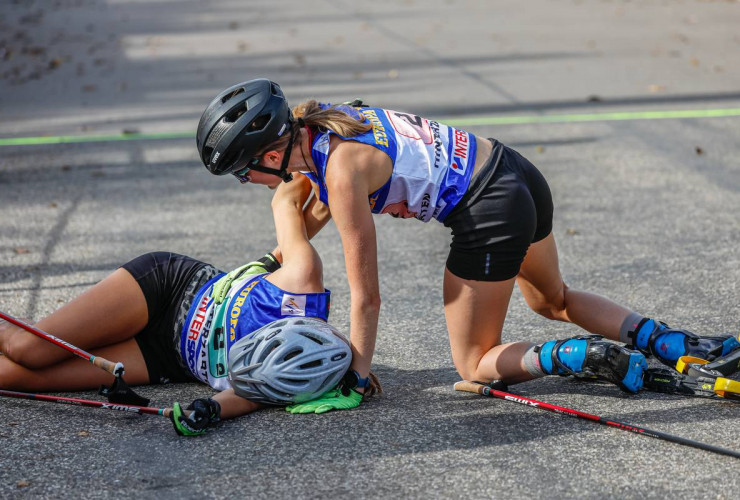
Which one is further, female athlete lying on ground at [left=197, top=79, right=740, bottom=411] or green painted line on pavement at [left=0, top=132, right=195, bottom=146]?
green painted line on pavement at [left=0, top=132, right=195, bottom=146]

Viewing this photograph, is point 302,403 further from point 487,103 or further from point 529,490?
point 487,103

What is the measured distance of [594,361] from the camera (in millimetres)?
4039

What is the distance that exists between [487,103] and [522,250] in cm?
752

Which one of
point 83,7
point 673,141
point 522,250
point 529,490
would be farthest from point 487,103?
point 83,7

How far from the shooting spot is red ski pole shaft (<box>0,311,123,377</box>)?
13.7ft

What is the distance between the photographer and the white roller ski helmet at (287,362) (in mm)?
4086

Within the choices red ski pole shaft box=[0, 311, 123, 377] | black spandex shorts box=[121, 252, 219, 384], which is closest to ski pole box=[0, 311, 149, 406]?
→ red ski pole shaft box=[0, 311, 123, 377]

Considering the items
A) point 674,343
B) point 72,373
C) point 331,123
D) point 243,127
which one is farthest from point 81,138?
point 674,343

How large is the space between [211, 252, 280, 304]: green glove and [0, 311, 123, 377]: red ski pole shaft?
21.9 inches

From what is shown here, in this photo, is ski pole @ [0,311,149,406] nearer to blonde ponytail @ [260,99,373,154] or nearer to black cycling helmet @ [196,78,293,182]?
black cycling helmet @ [196,78,293,182]

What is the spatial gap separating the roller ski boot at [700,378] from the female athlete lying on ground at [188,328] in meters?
1.46

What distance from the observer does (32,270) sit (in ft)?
21.4

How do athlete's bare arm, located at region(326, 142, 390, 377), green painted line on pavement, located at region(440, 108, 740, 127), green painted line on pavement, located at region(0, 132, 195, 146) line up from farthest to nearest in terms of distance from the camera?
green painted line on pavement, located at region(440, 108, 740, 127) < green painted line on pavement, located at region(0, 132, 195, 146) < athlete's bare arm, located at region(326, 142, 390, 377)

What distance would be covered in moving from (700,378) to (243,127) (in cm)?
232
